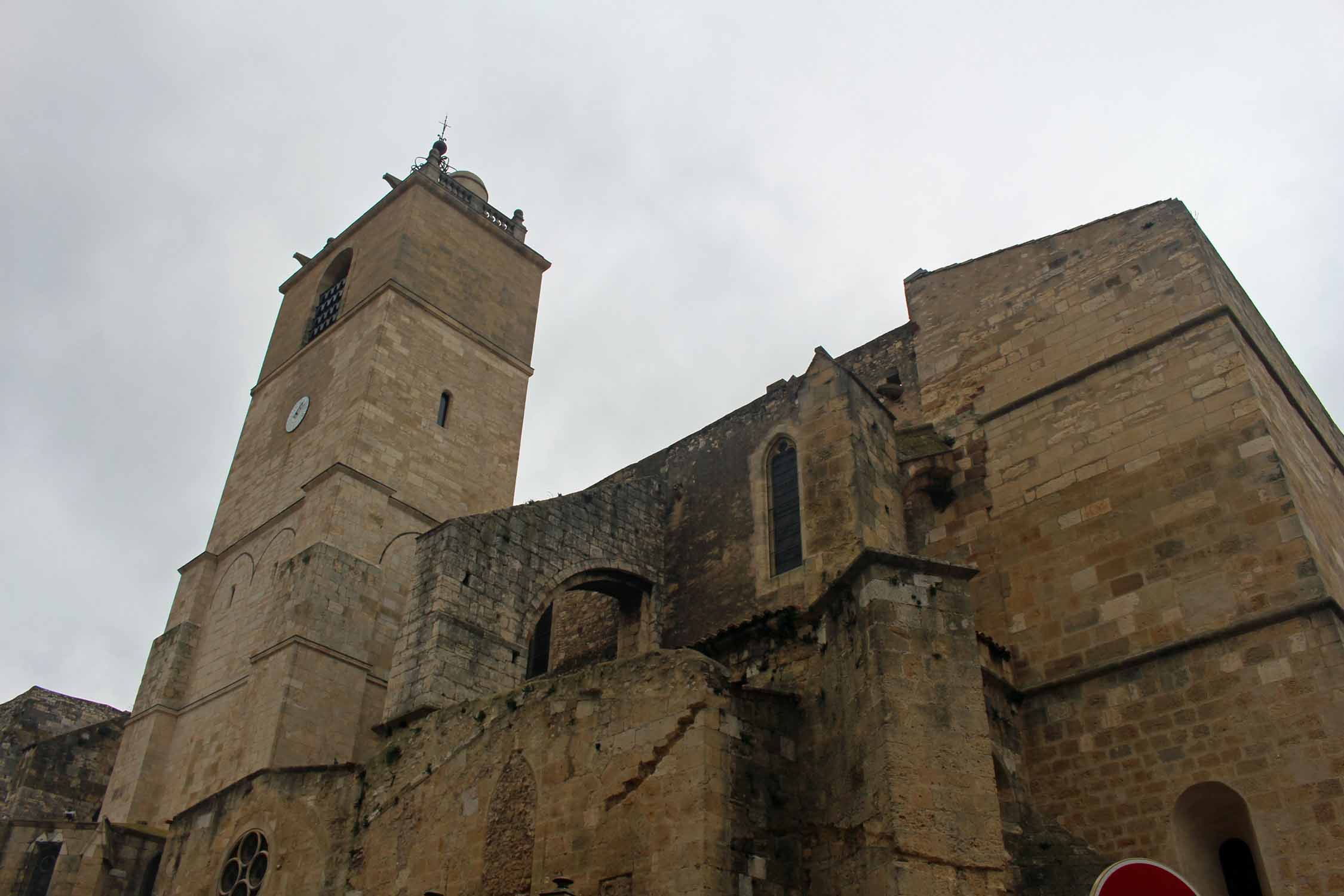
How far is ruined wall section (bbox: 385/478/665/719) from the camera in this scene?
1213 cm

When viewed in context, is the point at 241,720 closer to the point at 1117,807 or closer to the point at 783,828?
the point at 783,828

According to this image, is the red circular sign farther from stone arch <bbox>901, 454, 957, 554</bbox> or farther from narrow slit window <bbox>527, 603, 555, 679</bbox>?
narrow slit window <bbox>527, 603, 555, 679</bbox>

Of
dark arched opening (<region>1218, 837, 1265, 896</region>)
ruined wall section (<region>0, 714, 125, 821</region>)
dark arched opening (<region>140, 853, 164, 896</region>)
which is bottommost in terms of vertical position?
dark arched opening (<region>1218, 837, 1265, 896</region>)

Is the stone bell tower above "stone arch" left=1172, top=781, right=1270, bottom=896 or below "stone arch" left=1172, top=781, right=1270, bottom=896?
above

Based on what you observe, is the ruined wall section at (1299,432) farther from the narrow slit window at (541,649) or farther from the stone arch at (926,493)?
the narrow slit window at (541,649)

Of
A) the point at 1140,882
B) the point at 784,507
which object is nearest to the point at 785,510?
the point at 784,507

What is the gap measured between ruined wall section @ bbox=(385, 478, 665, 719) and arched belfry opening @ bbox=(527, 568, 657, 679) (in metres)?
0.15

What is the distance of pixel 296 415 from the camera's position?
19.1 meters

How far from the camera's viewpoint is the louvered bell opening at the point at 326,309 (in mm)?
20672

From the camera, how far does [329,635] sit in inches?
587

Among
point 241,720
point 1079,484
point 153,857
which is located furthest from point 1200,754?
point 153,857

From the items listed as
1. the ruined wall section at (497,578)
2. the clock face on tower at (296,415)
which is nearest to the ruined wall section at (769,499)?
the ruined wall section at (497,578)

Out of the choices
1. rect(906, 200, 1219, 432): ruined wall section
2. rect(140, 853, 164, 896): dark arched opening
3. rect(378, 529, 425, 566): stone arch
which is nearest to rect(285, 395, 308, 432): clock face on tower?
rect(378, 529, 425, 566): stone arch

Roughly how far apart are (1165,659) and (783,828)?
156 inches
